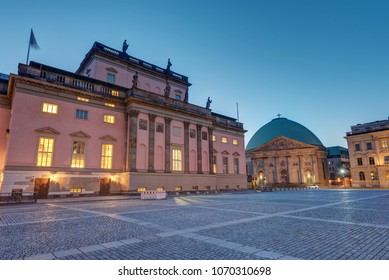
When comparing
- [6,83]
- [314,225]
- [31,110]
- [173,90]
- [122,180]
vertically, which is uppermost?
[173,90]

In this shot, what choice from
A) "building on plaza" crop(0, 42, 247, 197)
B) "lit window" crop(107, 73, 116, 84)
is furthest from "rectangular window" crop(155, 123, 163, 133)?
"lit window" crop(107, 73, 116, 84)

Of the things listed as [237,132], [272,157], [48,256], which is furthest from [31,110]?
[272,157]

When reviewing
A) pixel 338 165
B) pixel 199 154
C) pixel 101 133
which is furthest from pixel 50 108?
pixel 338 165

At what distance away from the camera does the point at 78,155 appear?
27891 millimetres

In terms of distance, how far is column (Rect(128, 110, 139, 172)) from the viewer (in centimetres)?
3017

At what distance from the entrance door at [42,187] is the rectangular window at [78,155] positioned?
3.12m

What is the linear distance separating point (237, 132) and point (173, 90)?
1619cm

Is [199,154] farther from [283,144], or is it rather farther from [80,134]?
[283,144]

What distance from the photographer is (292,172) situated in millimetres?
80188

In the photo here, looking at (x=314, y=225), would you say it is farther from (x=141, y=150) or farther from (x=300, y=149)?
(x=300, y=149)

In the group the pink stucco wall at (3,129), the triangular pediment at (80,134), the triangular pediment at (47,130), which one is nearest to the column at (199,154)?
the triangular pediment at (80,134)

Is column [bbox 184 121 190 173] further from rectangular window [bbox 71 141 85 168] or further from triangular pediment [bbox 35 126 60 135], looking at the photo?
triangular pediment [bbox 35 126 60 135]

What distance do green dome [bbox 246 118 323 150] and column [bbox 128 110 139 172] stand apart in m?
77.2

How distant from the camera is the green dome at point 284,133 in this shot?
95.2 meters
